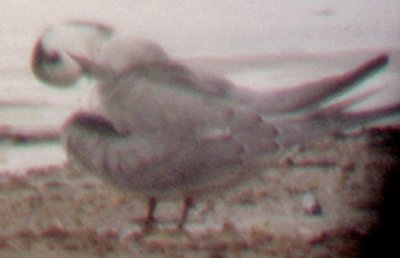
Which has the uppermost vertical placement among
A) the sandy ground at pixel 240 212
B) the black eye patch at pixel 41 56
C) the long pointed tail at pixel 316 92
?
the long pointed tail at pixel 316 92

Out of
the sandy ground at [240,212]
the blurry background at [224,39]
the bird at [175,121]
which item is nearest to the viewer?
the sandy ground at [240,212]

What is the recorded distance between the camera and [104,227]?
5.40ft

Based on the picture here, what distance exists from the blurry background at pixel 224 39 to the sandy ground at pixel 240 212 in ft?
0.56

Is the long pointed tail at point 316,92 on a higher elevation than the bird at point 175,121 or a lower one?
higher

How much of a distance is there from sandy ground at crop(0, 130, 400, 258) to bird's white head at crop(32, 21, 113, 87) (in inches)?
9.3

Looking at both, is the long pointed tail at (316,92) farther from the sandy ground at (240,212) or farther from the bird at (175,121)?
the sandy ground at (240,212)

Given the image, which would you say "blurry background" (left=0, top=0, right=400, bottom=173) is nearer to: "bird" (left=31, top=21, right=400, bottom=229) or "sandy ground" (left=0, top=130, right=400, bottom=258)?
"bird" (left=31, top=21, right=400, bottom=229)

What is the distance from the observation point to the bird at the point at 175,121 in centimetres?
171

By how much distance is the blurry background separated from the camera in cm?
186

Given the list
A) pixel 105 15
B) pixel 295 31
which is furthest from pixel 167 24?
pixel 295 31

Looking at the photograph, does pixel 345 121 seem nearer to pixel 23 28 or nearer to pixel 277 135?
pixel 277 135

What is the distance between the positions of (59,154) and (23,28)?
310mm

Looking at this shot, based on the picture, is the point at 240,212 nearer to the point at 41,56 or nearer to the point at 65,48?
the point at 41,56

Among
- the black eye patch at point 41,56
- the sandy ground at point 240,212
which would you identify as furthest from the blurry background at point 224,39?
the sandy ground at point 240,212
